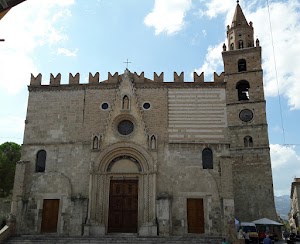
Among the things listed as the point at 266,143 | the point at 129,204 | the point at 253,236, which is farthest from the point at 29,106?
the point at 266,143

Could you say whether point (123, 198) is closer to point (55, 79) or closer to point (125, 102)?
point (125, 102)

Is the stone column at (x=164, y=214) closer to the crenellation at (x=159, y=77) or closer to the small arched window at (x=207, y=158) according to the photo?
the small arched window at (x=207, y=158)

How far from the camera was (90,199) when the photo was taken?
20125 millimetres

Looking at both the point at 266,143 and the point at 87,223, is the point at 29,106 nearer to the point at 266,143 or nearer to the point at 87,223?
the point at 87,223

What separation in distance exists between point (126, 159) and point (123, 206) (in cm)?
282

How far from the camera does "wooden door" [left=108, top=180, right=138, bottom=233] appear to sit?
66.0ft

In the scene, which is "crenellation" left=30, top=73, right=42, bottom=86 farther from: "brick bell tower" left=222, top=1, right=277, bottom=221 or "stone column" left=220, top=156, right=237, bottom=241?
"brick bell tower" left=222, top=1, right=277, bottom=221

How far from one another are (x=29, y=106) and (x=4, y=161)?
46.7 feet

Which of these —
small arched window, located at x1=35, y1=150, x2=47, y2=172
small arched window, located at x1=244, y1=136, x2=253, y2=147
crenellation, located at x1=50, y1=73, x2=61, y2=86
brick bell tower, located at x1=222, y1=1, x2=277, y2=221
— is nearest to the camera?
small arched window, located at x1=35, y1=150, x2=47, y2=172

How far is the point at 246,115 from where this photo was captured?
31656 millimetres

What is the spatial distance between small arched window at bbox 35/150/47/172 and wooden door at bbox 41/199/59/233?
2.06 meters

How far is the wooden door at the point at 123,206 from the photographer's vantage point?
2012cm

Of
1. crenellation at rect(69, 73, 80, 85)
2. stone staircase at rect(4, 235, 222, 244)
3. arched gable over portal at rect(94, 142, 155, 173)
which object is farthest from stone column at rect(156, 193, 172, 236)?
crenellation at rect(69, 73, 80, 85)

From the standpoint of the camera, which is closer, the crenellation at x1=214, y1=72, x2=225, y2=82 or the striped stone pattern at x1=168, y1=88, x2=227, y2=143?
the striped stone pattern at x1=168, y1=88, x2=227, y2=143
